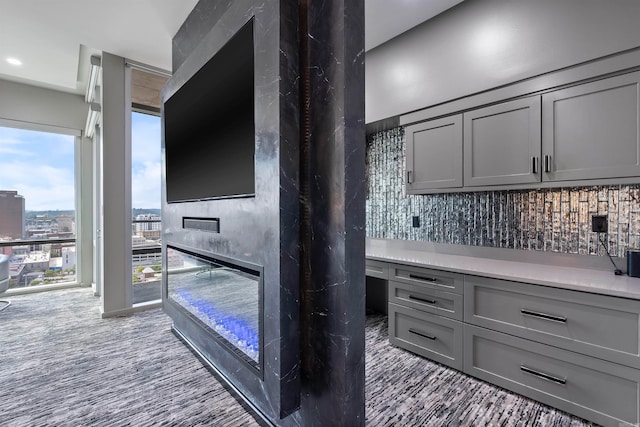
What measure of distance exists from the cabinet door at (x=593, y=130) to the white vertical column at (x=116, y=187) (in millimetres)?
4011

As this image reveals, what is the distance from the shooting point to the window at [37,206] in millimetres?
4243

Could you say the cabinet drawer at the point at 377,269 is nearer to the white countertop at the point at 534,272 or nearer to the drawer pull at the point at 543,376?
the white countertop at the point at 534,272

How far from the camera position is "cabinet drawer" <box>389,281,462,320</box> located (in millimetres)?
2162

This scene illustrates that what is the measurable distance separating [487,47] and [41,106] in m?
5.70

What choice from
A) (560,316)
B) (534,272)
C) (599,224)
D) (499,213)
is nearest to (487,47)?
(499,213)

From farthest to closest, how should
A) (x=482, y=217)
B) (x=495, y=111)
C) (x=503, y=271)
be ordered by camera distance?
(x=482, y=217), (x=495, y=111), (x=503, y=271)

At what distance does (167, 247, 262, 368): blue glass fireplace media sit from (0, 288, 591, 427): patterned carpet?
15.4 inches

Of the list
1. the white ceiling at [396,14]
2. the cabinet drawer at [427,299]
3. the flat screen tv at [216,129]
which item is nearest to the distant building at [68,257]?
the flat screen tv at [216,129]

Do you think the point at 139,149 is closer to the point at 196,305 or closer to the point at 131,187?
the point at 131,187

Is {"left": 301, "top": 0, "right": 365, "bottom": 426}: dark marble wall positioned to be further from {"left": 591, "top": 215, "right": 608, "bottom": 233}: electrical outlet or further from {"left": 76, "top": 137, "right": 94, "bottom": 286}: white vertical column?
{"left": 76, "top": 137, "right": 94, "bottom": 286}: white vertical column

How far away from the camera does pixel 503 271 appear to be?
6.59ft

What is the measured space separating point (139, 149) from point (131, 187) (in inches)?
18.4

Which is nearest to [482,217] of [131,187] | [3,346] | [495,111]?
[495,111]

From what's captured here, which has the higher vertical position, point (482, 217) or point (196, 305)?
point (482, 217)
